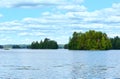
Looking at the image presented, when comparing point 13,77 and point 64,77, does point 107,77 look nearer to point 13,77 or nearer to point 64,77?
point 64,77

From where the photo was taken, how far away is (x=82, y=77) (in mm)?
Answer: 46688

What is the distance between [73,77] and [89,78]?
2463mm

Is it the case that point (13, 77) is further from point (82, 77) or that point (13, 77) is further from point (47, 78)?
point (82, 77)

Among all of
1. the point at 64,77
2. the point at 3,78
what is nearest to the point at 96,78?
the point at 64,77

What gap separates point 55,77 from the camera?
153 ft

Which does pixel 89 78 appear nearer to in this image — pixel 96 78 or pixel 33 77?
pixel 96 78

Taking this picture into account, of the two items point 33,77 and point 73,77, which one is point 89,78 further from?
point 33,77

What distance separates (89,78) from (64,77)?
327 centimetres

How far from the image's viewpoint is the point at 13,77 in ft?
155

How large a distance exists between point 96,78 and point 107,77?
7.24ft

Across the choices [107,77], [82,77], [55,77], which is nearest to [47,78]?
[55,77]

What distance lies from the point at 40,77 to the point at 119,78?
947cm

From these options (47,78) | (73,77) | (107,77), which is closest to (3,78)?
(47,78)

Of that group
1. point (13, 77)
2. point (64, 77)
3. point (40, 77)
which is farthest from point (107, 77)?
point (13, 77)
